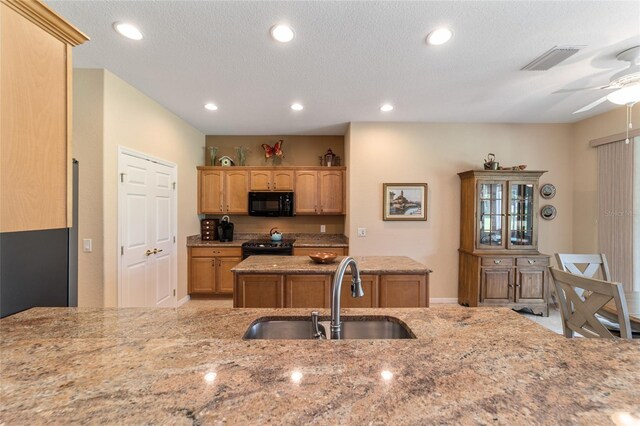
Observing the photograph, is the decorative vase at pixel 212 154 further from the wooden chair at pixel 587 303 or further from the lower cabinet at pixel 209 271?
the wooden chair at pixel 587 303

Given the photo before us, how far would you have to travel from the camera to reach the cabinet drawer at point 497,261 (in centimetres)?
376

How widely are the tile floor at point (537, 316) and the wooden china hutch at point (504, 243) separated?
0.34 ft

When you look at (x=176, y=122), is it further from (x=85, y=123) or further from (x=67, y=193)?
(x=67, y=193)

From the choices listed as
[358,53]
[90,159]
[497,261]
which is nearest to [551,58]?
[358,53]

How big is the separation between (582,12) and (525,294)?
127 inches

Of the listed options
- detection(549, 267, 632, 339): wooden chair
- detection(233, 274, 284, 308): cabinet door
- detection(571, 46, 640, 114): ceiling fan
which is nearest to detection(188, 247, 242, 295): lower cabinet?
detection(233, 274, 284, 308): cabinet door

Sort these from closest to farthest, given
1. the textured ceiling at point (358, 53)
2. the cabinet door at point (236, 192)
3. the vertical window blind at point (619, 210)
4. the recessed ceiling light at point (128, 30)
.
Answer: the textured ceiling at point (358, 53), the recessed ceiling light at point (128, 30), the vertical window blind at point (619, 210), the cabinet door at point (236, 192)

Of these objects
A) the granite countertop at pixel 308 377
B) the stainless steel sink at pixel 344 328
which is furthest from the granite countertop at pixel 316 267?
the granite countertop at pixel 308 377

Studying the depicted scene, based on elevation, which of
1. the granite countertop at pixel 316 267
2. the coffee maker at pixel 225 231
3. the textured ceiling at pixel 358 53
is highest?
the textured ceiling at pixel 358 53

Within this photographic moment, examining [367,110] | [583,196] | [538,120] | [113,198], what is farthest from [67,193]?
[583,196]

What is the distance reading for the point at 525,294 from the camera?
3.75 m

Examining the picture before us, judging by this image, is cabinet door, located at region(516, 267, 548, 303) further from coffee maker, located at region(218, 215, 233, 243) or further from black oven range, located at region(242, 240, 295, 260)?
coffee maker, located at region(218, 215, 233, 243)

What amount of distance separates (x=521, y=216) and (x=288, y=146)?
12.2 ft

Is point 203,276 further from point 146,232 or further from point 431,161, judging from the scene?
point 431,161
